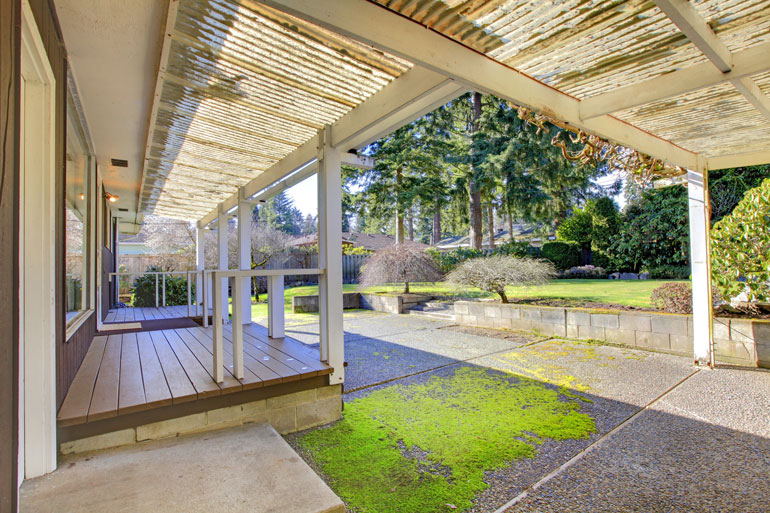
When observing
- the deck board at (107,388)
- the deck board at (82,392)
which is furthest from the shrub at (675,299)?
the deck board at (82,392)

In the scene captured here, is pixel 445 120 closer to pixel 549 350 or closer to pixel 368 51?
pixel 549 350

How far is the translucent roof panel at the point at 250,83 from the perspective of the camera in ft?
6.85

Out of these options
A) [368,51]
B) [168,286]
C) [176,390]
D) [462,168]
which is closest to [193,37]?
[368,51]

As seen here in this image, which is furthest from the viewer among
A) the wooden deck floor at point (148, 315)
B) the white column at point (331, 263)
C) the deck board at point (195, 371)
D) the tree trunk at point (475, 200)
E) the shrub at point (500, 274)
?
the tree trunk at point (475, 200)

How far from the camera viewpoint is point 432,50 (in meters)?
1.99

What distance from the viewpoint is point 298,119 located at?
328 centimetres

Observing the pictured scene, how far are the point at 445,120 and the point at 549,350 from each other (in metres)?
12.1

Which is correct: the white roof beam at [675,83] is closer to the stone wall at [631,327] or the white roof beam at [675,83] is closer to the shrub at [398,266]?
the stone wall at [631,327]

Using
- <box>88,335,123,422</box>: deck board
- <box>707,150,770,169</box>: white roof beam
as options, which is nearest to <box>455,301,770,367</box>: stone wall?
<box>707,150,770,169</box>: white roof beam

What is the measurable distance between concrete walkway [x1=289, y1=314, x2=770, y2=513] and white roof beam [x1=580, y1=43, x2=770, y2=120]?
2.31 m

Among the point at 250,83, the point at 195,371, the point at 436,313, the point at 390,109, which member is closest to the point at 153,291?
the point at 436,313

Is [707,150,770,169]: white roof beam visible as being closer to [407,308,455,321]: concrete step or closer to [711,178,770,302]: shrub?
[711,178,770,302]: shrub

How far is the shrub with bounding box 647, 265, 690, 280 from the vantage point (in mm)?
11609

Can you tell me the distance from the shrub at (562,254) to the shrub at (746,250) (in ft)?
30.9
